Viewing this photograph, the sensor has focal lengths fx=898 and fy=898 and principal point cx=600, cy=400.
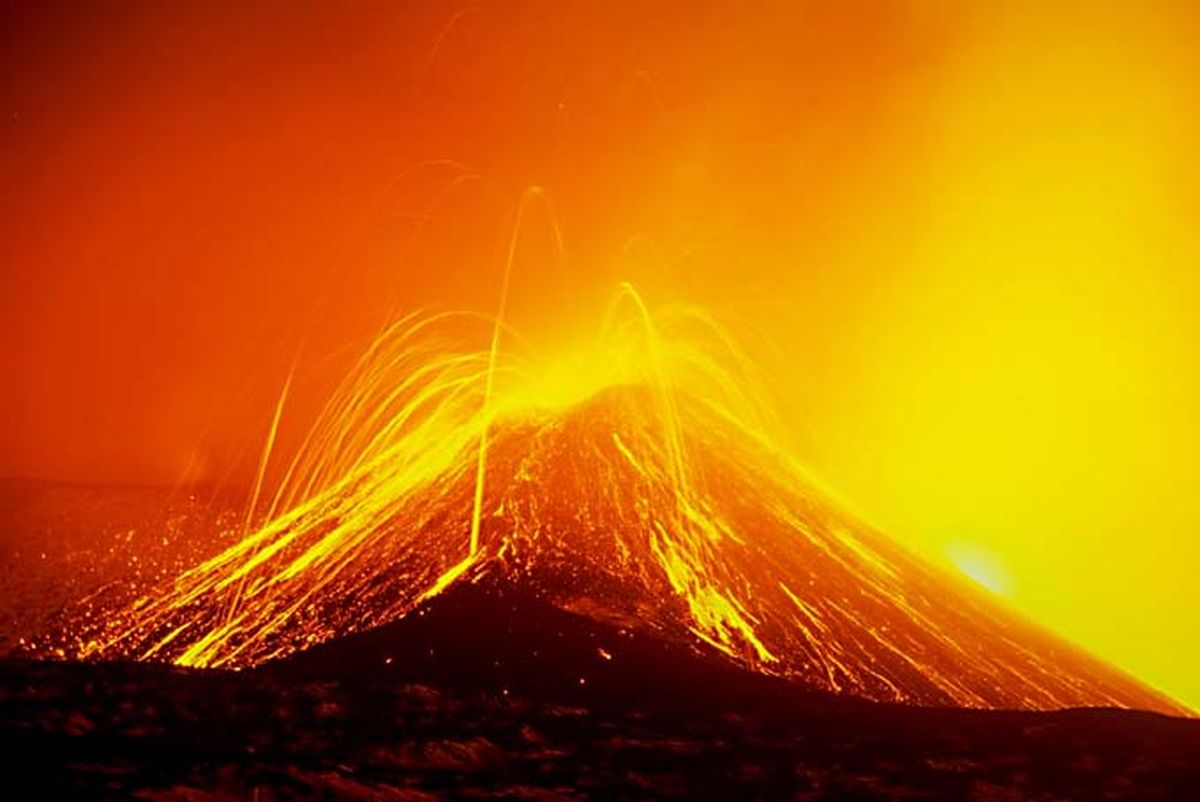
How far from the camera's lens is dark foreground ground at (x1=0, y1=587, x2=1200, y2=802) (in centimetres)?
933

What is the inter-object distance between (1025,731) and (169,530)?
85.5ft

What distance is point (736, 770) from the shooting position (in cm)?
1102

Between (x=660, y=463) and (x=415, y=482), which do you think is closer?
(x=415, y=482)

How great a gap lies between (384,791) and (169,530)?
2362cm

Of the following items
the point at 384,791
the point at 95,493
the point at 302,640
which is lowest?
the point at 95,493

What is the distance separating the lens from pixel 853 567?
24.5 meters

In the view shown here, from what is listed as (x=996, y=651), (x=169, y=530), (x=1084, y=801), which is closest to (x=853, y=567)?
(x=996, y=651)

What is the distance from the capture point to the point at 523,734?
1160 cm

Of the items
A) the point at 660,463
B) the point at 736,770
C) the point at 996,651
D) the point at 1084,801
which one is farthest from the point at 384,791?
the point at 660,463

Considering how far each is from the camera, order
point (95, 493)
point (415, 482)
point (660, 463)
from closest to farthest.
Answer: point (415, 482), point (660, 463), point (95, 493)

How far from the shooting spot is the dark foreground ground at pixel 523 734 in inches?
367

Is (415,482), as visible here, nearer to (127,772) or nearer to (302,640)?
(302,640)

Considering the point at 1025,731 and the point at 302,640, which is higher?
the point at 1025,731

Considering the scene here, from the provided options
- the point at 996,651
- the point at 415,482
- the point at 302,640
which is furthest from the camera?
the point at 415,482
